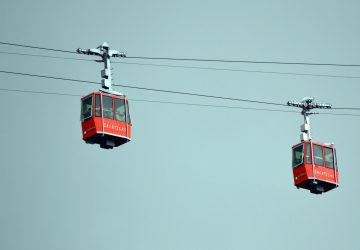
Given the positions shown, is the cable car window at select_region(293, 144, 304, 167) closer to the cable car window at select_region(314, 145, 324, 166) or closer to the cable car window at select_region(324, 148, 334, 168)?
the cable car window at select_region(314, 145, 324, 166)

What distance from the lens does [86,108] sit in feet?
224

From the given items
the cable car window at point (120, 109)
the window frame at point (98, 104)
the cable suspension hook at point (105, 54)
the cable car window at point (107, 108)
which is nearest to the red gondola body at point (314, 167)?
the cable car window at point (120, 109)

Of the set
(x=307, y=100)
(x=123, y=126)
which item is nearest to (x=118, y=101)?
(x=123, y=126)

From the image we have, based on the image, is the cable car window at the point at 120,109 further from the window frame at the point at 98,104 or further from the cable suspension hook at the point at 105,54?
the cable suspension hook at the point at 105,54

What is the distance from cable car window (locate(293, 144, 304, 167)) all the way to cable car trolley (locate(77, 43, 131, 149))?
1042cm

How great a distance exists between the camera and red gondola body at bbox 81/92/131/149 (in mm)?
67062

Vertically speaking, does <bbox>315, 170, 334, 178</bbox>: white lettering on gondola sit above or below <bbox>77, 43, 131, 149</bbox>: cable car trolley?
below

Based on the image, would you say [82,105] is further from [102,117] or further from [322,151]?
[322,151]

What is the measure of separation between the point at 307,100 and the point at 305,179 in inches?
176

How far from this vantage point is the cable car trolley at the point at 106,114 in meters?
66.8

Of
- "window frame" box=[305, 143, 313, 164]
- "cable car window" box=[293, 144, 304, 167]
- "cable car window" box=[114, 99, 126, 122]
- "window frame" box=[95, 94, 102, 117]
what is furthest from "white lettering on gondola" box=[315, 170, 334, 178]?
"window frame" box=[95, 94, 102, 117]

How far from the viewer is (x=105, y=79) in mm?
67312

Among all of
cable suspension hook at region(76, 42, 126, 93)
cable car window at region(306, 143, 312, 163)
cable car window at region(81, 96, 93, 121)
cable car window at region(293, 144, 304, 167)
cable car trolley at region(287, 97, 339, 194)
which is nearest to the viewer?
cable suspension hook at region(76, 42, 126, 93)

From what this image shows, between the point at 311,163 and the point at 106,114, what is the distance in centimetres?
1222
